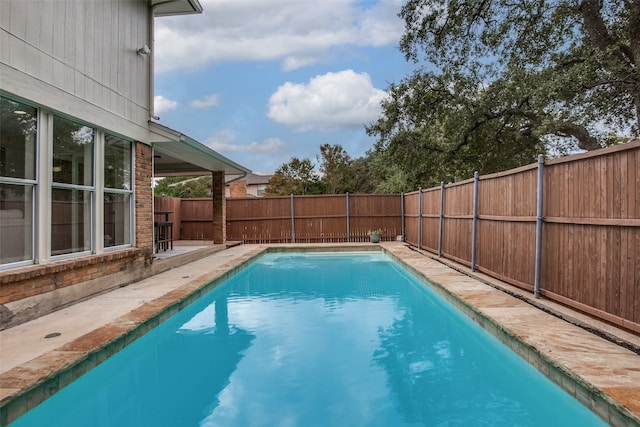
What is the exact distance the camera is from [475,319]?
15.8ft

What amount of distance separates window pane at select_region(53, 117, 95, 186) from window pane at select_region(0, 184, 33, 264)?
551 millimetres

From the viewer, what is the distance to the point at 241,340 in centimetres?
464

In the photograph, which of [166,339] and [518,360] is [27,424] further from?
[518,360]

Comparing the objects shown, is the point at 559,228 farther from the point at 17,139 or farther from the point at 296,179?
the point at 296,179

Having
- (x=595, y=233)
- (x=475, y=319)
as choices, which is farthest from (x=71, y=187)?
(x=595, y=233)

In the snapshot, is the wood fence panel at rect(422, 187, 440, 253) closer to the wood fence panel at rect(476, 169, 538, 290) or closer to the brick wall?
the wood fence panel at rect(476, 169, 538, 290)

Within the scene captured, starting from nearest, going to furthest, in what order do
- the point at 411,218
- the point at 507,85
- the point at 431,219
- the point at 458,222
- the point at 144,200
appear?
the point at 144,200 → the point at 458,222 → the point at 431,219 → the point at 507,85 → the point at 411,218

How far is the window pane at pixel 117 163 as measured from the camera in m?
Result: 6.18

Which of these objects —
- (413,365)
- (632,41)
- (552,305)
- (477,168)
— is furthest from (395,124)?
(413,365)

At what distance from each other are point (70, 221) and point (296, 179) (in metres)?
28.3

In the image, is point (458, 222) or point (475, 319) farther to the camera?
point (458, 222)

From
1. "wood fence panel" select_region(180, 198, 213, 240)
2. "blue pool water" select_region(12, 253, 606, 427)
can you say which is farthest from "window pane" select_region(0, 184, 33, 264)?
"wood fence panel" select_region(180, 198, 213, 240)

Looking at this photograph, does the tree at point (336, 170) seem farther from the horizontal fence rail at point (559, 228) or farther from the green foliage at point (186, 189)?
the horizontal fence rail at point (559, 228)

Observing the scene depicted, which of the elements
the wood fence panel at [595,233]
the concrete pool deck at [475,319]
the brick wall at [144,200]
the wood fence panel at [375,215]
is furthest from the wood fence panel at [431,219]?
the brick wall at [144,200]
